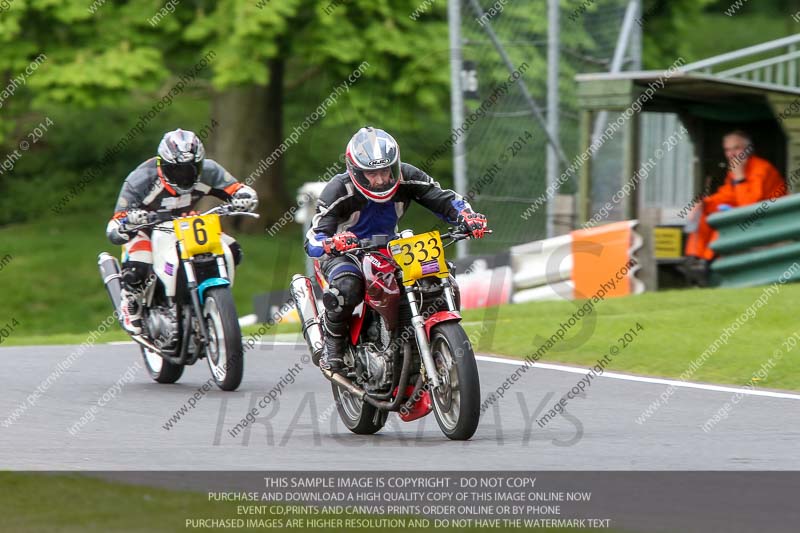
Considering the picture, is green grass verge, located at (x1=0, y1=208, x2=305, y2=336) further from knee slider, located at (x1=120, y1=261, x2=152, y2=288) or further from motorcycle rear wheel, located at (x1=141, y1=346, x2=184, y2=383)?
knee slider, located at (x1=120, y1=261, x2=152, y2=288)

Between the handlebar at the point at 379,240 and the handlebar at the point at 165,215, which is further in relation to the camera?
the handlebar at the point at 165,215

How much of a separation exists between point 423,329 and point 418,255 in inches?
15.6

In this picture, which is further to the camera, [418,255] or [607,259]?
[607,259]

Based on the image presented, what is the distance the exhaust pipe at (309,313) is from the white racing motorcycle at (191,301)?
1.23 metres

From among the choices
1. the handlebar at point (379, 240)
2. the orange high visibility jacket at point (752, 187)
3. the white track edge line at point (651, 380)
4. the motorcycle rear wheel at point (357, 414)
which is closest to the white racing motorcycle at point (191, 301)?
the motorcycle rear wheel at point (357, 414)

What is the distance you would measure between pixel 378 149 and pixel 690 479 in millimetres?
2546

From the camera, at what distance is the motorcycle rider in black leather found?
7914mm

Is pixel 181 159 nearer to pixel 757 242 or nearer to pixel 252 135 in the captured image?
pixel 757 242

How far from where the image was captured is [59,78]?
20.6m

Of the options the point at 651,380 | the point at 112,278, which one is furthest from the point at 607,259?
the point at 112,278

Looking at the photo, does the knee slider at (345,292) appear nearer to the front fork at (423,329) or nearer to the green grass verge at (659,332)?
the front fork at (423,329)

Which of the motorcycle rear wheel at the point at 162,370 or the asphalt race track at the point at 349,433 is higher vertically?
the asphalt race track at the point at 349,433

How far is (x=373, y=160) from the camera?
7867mm

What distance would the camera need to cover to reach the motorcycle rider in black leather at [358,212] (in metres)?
7.91
